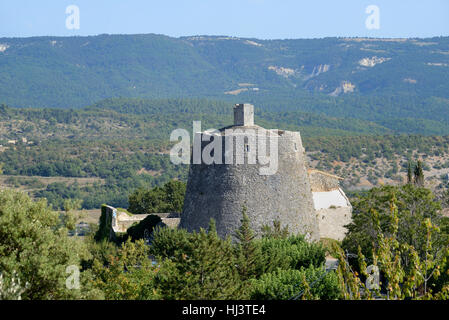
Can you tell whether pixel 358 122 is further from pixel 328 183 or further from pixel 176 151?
pixel 328 183

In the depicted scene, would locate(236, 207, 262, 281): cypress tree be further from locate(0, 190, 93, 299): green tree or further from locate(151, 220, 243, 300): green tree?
locate(0, 190, 93, 299): green tree

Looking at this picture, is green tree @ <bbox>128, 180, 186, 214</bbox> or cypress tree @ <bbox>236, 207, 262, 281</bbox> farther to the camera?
green tree @ <bbox>128, 180, 186, 214</bbox>

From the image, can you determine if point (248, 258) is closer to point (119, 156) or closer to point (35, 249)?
point (35, 249)

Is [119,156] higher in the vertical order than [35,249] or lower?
lower

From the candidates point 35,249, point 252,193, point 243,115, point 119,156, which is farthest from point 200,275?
point 119,156

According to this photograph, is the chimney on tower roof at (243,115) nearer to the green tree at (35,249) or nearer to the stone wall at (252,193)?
the stone wall at (252,193)

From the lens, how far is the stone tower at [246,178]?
30.8m

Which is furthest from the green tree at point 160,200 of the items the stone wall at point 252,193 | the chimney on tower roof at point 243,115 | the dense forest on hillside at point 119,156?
the dense forest on hillside at point 119,156

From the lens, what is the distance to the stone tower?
3080 centimetres

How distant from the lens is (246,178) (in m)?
30.8

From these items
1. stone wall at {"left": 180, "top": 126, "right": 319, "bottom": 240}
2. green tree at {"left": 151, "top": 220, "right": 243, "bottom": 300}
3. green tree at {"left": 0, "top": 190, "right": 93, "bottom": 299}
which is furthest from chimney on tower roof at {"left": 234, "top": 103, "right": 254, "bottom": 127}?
green tree at {"left": 0, "top": 190, "right": 93, "bottom": 299}

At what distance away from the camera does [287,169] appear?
31.7 m
